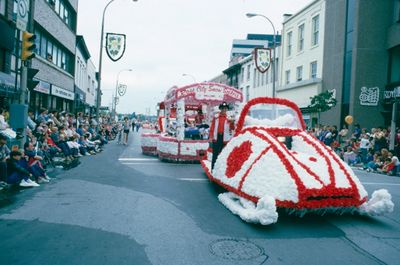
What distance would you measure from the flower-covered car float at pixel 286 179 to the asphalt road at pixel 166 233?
293 millimetres

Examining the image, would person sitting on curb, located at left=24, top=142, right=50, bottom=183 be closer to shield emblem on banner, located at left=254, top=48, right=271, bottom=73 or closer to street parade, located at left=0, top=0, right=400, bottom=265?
street parade, located at left=0, top=0, right=400, bottom=265

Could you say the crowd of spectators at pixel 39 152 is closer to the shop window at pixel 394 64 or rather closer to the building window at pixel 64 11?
the building window at pixel 64 11

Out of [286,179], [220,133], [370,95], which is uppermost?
[370,95]

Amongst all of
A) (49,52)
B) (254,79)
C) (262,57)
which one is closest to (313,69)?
(262,57)

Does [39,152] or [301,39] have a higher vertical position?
[301,39]

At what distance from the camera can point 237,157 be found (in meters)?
7.05

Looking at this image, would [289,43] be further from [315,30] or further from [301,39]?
[315,30]

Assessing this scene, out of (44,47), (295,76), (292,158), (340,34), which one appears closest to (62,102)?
(44,47)

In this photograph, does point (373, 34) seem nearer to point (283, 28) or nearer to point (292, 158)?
point (283, 28)

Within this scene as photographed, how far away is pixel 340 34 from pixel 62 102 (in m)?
21.4

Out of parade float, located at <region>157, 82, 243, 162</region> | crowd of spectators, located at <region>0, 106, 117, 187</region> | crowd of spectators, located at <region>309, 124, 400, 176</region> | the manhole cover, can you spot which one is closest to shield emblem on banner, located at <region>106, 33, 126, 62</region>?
crowd of spectators, located at <region>0, 106, 117, 187</region>

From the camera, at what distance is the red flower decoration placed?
22.2 feet

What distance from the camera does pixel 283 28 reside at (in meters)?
31.8

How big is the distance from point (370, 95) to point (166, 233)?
20101 mm
